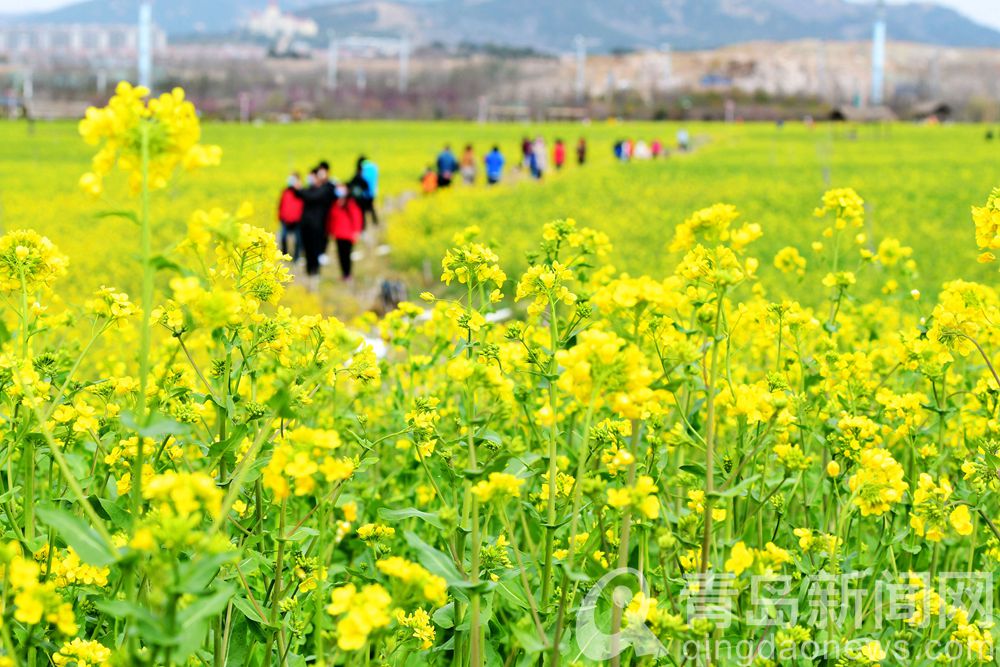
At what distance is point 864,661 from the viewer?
6.87 feet

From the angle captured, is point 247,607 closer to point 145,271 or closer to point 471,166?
point 145,271

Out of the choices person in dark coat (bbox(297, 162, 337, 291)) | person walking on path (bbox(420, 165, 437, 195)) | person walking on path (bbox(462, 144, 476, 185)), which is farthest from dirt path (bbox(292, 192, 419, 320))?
person walking on path (bbox(462, 144, 476, 185))

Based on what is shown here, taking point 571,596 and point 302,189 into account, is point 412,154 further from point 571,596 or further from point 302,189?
point 571,596

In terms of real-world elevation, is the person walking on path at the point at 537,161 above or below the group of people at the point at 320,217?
above

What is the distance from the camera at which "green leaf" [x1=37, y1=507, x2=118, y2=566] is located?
1.58 metres

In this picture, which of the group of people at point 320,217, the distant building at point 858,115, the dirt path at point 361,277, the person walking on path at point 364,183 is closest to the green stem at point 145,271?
the dirt path at point 361,277

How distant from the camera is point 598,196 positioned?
2223 centimetres

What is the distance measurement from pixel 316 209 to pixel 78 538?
35.2ft

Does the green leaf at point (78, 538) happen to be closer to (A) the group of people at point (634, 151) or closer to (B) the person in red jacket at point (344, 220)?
(B) the person in red jacket at point (344, 220)

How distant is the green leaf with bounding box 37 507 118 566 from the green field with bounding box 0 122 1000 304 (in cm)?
46

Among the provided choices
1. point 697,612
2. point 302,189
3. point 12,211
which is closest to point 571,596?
point 697,612

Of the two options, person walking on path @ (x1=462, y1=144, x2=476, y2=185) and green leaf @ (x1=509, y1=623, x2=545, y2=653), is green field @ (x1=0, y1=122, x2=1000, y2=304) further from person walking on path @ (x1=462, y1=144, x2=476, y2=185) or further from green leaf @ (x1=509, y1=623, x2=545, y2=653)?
person walking on path @ (x1=462, y1=144, x2=476, y2=185)

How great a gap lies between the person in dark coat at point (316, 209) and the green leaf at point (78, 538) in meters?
10.6

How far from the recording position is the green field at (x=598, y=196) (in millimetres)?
15156
